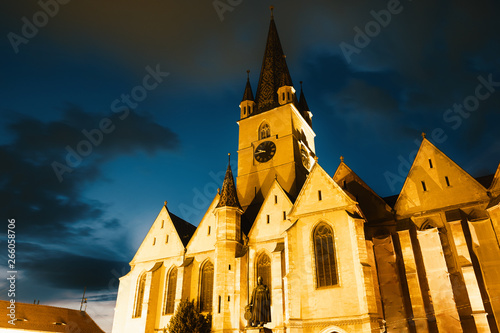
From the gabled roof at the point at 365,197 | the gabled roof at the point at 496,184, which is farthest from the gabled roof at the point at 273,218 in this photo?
the gabled roof at the point at 496,184

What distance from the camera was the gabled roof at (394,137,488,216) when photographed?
23.1 metres

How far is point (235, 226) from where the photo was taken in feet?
89.9

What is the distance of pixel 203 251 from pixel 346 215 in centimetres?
1212

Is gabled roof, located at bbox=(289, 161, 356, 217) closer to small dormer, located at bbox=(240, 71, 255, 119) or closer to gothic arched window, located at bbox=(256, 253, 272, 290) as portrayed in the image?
gothic arched window, located at bbox=(256, 253, 272, 290)

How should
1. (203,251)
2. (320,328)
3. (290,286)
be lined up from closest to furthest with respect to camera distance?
1. (320,328)
2. (290,286)
3. (203,251)

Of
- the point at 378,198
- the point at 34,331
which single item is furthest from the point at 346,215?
the point at 34,331

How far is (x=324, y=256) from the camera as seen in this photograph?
2211 cm

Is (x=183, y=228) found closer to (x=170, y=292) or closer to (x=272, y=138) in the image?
(x=170, y=292)

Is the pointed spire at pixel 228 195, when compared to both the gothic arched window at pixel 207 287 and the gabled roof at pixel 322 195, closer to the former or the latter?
the gothic arched window at pixel 207 287

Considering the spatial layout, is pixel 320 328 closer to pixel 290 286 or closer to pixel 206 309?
pixel 290 286

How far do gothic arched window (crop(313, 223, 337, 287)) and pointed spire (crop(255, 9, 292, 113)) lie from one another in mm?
19660

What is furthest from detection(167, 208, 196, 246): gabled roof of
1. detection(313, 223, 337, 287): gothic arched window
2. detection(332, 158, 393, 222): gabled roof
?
detection(332, 158, 393, 222): gabled roof

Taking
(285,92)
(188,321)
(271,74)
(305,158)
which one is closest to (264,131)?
(285,92)

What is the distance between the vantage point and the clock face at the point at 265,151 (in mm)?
36438
